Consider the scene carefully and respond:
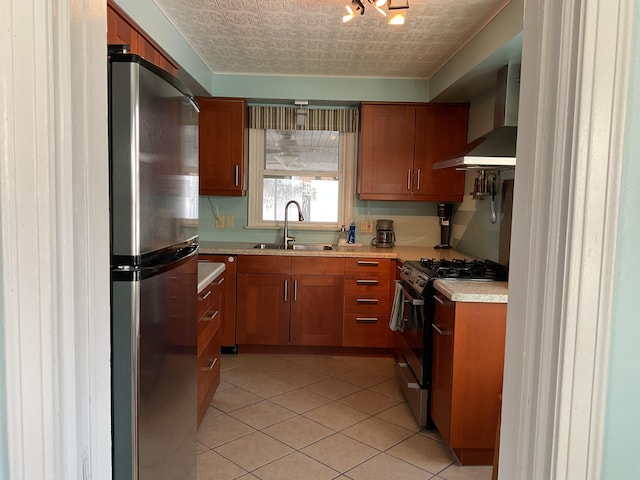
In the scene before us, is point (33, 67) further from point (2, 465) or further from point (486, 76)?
point (486, 76)

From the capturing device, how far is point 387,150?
13.9 ft

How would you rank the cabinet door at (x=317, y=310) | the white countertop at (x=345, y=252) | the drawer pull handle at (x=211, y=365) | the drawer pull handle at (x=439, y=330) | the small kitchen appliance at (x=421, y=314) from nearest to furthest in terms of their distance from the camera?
the drawer pull handle at (x=439, y=330)
the drawer pull handle at (x=211, y=365)
the small kitchen appliance at (x=421, y=314)
the white countertop at (x=345, y=252)
the cabinet door at (x=317, y=310)

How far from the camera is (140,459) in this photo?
1416mm

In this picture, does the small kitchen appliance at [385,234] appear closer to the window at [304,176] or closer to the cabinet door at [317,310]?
the window at [304,176]

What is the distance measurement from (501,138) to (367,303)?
71.4 inches

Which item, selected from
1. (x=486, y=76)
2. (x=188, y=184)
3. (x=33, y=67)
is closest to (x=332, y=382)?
(x=188, y=184)

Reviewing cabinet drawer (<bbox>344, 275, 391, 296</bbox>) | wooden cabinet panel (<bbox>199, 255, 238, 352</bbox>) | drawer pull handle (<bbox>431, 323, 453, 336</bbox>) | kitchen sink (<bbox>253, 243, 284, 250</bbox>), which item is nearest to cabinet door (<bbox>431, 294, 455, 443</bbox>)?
drawer pull handle (<bbox>431, 323, 453, 336</bbox>)

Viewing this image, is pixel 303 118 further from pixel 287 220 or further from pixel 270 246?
pixel 270 246

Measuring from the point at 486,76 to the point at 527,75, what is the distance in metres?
2.91

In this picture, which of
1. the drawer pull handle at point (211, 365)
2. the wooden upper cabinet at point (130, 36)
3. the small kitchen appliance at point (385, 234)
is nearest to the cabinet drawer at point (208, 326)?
the drawer pull handle at point (211, 365)

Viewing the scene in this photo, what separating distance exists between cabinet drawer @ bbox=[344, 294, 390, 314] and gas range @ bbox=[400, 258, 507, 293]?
77cm

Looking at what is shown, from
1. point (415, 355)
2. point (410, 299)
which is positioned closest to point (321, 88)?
point (410, 299)

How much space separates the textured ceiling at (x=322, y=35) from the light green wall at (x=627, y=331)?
7.49 feet

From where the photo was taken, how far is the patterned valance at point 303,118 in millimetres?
4449
